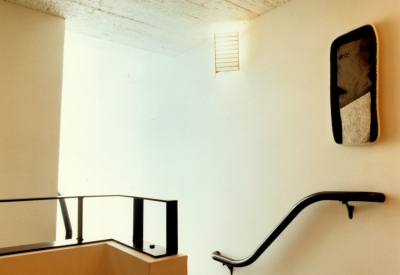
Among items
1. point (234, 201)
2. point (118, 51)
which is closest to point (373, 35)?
point (234, 201)

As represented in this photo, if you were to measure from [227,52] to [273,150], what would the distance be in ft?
3.34

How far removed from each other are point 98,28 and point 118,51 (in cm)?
83

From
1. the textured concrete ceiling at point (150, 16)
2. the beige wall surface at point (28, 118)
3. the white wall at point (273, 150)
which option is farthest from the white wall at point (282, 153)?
the beige wall surface at point (28, 118)

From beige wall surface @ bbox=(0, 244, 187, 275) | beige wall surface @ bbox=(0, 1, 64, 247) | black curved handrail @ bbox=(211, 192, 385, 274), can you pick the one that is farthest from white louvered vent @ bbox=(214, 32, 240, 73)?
beige wall surface @ bbox=(0, 244, 187, 275)

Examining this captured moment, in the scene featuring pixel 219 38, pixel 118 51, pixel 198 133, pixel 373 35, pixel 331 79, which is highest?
pixel 118 51

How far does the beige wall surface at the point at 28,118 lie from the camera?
2.51m

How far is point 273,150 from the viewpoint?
8.04 feet

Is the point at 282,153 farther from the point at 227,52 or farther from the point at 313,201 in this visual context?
the point at 227,52

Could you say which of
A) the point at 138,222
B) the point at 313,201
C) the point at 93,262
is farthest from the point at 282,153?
the point at 93,262

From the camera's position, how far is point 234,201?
2.80 metres

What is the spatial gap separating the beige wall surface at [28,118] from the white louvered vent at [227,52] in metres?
1.48

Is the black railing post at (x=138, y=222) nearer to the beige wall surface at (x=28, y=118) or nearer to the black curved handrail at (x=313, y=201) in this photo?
the black curved handrail at (x=313, y=201)

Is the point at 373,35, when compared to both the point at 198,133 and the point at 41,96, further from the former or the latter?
the point at 41,96

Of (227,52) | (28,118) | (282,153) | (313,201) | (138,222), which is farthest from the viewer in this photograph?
(227,52)
